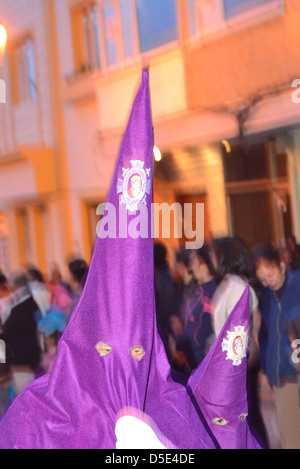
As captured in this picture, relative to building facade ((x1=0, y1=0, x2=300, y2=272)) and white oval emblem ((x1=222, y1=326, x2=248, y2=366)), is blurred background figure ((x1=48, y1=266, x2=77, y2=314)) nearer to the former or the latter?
building facade ((x1=0, y1=0, x2=300, y2=272))

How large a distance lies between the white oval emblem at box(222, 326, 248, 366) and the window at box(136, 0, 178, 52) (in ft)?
4.01

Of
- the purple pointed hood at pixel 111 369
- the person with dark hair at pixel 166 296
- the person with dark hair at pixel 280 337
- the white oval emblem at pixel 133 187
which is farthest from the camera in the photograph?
the person with dark hair at pixel 166 296

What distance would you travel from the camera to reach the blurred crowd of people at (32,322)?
2.74 m

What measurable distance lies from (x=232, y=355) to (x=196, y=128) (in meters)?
1.04

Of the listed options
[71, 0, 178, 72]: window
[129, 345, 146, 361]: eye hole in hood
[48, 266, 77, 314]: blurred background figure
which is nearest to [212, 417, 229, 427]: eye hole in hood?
[129, 345, 146, 361]: eye hole in hood

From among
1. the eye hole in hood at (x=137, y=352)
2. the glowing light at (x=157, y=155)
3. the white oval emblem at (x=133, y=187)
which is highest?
the glowing light at (x=157, y=155)

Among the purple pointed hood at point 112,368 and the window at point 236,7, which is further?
the window at point 236,7

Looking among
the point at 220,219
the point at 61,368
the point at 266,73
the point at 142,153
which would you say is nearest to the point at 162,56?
the point at 266,73

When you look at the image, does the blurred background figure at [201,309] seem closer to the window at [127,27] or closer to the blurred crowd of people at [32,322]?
the blurred crowd of people at [32,322]

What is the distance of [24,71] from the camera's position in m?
2.79

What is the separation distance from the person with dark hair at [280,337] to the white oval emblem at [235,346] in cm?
54

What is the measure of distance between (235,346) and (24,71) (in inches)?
59.2

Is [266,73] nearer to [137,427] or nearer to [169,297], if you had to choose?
[169,297]

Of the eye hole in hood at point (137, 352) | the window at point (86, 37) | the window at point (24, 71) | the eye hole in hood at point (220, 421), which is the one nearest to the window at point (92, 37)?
the window at point (86, 37)
